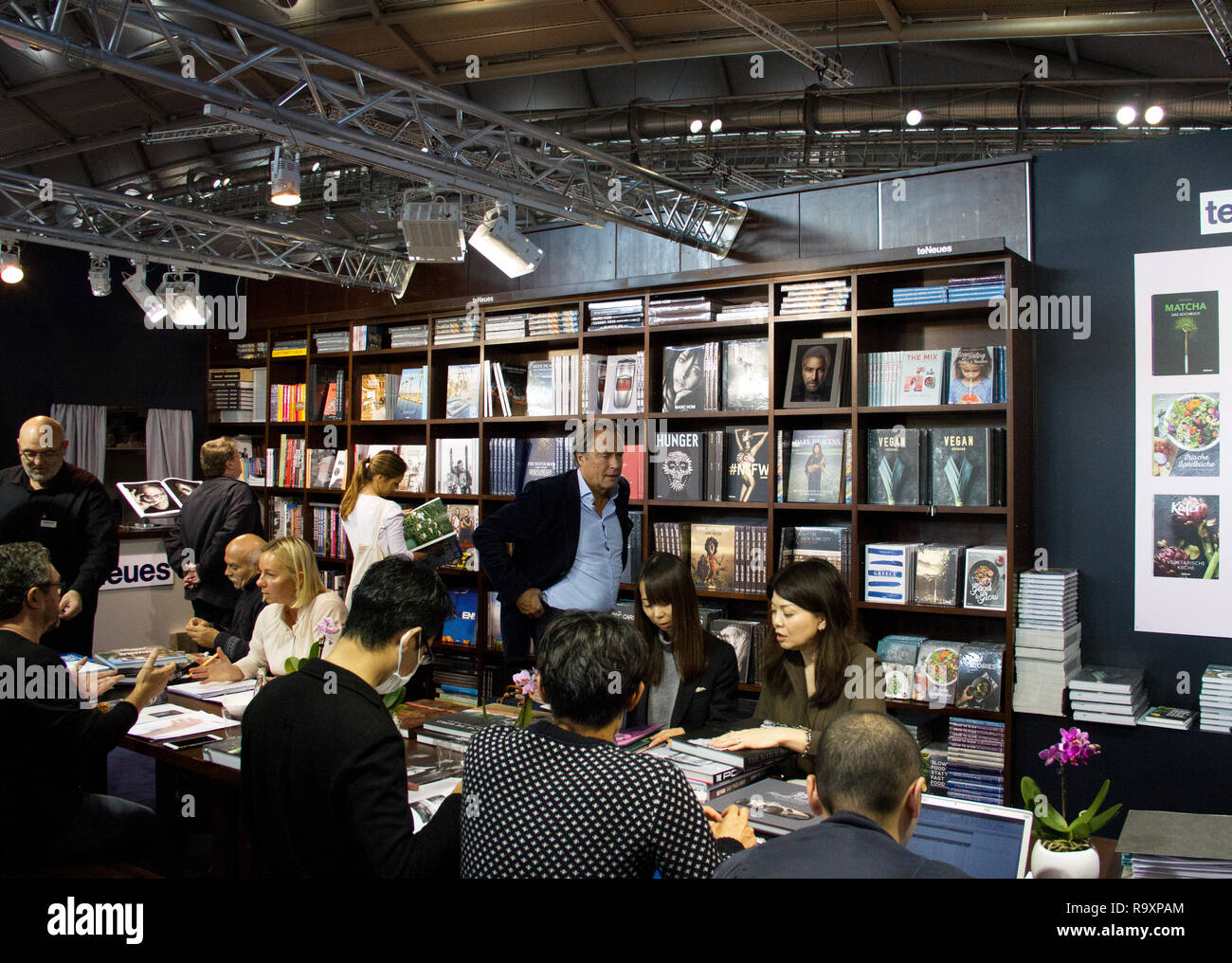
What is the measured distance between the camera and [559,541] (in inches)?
182

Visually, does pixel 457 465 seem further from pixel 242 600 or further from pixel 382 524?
pixel 242 600

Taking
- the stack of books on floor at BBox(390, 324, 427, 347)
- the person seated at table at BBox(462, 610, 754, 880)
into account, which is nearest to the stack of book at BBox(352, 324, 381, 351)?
the stack of books on floor at BBox(390, 324, 427, 347)

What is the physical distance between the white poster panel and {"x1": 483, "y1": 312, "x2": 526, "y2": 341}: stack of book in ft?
10.9

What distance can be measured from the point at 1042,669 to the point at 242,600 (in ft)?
11.8

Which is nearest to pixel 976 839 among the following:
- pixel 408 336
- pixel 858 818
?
pixel 858 818

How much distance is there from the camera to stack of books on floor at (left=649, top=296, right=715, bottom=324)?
17.1 ft

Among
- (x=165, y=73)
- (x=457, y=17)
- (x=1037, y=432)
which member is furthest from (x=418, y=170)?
(x=1037, y=432)

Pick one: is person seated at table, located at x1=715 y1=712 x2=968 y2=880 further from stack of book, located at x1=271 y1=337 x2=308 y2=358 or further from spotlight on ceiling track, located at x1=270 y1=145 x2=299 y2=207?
stack of book, located at x1=271 y1=337 x2=308 y2=358

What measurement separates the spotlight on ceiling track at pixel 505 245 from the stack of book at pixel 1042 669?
3.04m

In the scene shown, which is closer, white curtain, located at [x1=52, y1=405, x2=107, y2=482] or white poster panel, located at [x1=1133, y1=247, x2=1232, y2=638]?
white poster panel, located at [x1=1133, y1=247, x2=1232, y2=638]

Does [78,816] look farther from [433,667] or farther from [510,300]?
[510,300]

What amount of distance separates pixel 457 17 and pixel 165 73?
5.60 feet

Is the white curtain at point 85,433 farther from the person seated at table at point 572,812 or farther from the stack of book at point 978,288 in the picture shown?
the person seated at table at point 572,812
